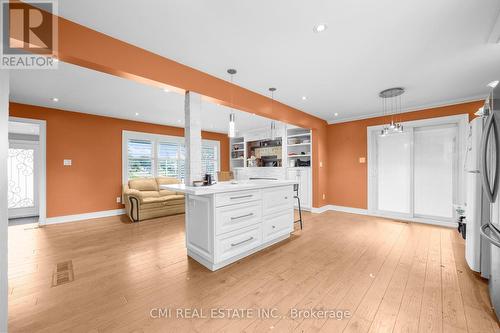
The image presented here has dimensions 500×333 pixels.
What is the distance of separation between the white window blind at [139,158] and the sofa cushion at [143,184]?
0.30 m

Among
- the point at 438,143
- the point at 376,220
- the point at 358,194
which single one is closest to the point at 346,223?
the point at 376,220

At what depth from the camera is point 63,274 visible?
2.33m

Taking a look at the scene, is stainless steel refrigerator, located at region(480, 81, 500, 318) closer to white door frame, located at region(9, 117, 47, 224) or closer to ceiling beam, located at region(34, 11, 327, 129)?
ceiling beam, located at region(34, 11, 327, 129)

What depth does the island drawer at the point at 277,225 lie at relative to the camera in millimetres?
2994

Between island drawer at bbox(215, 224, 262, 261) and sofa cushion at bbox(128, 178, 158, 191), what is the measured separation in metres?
3.92

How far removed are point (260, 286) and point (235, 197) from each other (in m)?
1.04

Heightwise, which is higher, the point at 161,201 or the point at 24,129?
the point at 24,129

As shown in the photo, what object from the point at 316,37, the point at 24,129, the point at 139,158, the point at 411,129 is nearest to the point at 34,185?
the point at 24,129

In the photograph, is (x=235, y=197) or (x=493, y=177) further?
(x=235, y=197)

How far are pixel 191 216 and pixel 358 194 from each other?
14.7 feet

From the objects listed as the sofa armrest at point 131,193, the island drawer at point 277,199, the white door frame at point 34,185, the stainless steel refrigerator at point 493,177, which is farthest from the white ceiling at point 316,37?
the white door frame at point 34,185

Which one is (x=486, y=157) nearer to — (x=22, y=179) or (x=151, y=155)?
(x=151, y=155)

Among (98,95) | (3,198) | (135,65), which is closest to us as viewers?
(3,198)

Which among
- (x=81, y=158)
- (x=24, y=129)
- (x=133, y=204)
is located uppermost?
(x=24, y=129)
